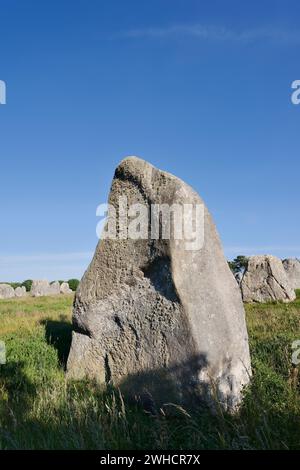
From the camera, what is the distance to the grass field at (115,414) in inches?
217

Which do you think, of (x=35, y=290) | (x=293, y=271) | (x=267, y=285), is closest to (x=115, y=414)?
(x=267, y=285)

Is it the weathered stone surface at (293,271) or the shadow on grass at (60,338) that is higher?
the weathered stone surface at (293,271)

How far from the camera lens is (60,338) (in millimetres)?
11039

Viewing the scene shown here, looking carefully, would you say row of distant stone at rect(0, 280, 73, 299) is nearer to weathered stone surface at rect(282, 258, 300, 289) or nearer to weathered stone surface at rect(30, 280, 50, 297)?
weathered stone surface at rect(30, 280, 50, 297)

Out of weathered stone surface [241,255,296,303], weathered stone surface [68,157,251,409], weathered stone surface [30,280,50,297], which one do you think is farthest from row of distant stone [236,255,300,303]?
weathered stone surface [30,280,50,297]

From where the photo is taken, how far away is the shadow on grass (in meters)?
9.85

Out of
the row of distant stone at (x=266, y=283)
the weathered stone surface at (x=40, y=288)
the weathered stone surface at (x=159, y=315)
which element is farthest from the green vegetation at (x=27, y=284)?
the weathered stone surface at (x=159, y=315)

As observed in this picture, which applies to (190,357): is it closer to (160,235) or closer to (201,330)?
(201,330)

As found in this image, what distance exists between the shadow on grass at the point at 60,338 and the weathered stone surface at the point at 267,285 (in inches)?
480

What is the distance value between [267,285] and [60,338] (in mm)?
14402

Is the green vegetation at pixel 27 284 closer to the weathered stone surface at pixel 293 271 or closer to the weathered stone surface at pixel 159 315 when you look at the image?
the weathered stone surface at pixel 293 271

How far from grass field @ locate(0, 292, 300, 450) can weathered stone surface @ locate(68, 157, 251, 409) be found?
0.40 meters
